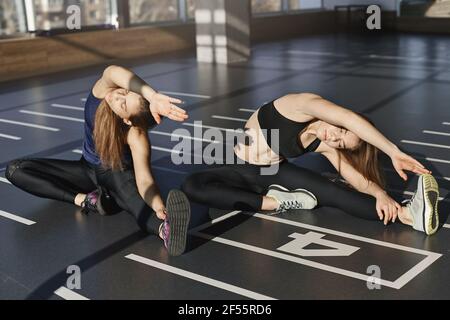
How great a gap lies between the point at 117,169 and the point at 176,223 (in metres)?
0.65

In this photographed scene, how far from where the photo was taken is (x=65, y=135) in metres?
5.43

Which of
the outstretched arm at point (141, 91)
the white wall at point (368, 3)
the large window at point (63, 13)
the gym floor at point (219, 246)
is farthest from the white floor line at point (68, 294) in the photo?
the white wall at point (368, 3)

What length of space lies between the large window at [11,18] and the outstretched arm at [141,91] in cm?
676

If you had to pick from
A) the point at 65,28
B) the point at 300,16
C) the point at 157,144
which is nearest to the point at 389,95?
the point at 157,144

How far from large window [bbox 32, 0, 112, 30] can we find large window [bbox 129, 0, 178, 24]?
55 cm

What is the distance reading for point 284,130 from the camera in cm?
327

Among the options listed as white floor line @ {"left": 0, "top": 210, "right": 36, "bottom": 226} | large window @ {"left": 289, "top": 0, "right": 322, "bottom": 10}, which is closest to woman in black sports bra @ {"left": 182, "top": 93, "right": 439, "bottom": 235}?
white floor line @ {"left": 0, "top": 210, "right": 36, "bottom": 226}

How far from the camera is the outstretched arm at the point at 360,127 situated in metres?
2.74

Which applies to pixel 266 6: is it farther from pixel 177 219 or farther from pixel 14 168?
pixel 177 219

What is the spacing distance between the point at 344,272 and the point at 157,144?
2613 millimetres

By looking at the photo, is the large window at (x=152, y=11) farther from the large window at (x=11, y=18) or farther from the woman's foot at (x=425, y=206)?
the woman's foot at (x=425, y=206)

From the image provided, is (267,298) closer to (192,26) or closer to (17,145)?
(17,145)

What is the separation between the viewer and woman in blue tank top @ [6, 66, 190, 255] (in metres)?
2.94
